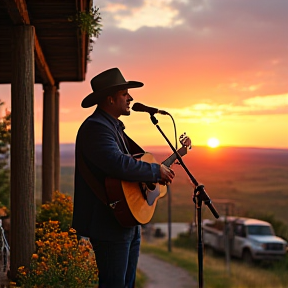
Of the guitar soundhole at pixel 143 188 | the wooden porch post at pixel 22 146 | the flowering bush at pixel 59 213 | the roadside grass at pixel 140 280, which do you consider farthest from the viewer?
the roadside grass at pixel 140 280

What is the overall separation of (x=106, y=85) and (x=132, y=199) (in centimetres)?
72

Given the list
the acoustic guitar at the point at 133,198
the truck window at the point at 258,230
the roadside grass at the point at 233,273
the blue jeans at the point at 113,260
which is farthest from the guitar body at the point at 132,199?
the truck window at the point at 258,230

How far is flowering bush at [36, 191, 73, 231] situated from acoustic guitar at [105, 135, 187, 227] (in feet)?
12.9

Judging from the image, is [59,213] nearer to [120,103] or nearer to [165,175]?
[120,103]

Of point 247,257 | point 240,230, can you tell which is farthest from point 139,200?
point 247,257

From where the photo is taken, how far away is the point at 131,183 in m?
4.32

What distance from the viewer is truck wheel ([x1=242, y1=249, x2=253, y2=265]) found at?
2405cm

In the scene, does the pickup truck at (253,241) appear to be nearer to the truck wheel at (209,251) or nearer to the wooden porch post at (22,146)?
the truck wheel at (209,251)

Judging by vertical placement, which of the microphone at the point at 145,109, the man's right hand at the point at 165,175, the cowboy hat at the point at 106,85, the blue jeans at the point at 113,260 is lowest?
the blue jeans at the point at 113,260

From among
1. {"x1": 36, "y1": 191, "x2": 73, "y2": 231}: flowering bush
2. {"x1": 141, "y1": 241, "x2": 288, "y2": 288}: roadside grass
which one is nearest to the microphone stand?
{"x1": 36, "y1": 191, "x2": 73, "y2": 231}: flowering bush

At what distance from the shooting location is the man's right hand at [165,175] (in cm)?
431

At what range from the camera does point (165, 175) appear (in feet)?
14.1

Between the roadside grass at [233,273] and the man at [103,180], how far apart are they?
500 inches

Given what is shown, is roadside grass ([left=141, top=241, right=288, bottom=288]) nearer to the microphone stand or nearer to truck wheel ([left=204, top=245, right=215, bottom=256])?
truck wheel ([left=204, top=245, right=215, bottom=256])
